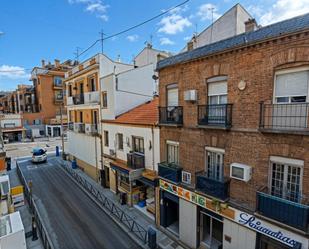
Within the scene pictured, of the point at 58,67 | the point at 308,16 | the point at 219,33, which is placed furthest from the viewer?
the point at 58,67

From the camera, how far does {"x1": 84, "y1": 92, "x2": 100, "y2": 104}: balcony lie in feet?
57.3

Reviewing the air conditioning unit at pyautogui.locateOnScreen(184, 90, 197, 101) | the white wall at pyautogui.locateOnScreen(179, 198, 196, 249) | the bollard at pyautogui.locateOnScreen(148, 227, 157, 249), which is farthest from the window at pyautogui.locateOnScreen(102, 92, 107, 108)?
the bollard at pyautogui.locateOnScreen(148, 227, 157, 249)

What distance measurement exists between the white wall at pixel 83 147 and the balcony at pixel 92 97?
11.5ft

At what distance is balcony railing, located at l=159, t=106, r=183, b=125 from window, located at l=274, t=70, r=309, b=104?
14.2 ft

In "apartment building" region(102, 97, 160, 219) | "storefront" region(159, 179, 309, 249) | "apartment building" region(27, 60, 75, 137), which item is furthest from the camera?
"apartment building" region(27, 60, 75, 137)

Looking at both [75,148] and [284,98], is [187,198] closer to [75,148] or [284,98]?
[284,98]

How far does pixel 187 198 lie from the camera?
30.6 feet

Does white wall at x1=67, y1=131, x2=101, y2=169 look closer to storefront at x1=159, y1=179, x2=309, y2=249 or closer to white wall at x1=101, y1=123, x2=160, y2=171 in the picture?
white wall at x1=101, y1=123, x2=160, y2=171

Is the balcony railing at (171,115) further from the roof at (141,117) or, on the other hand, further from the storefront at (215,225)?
the storefront at (215,225)

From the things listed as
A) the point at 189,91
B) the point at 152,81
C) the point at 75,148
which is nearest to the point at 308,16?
the point at 189,91

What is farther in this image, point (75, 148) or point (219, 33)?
point (75, 148)

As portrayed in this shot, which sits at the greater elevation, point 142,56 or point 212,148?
point 142,56

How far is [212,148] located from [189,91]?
9.15 feet

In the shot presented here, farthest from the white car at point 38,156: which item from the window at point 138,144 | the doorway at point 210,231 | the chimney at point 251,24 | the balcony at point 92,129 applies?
the chimney at point 251,24
